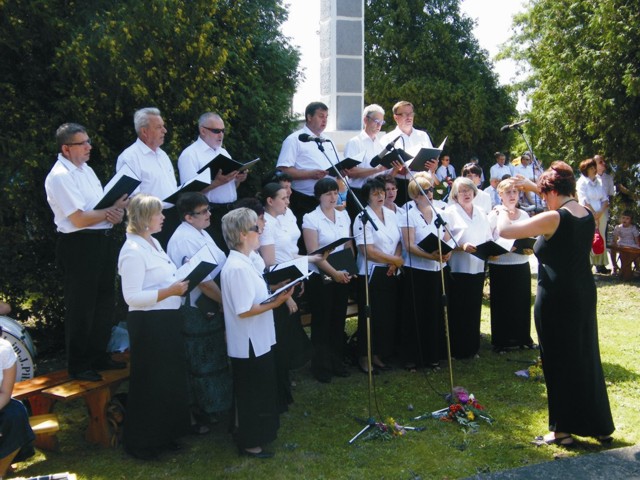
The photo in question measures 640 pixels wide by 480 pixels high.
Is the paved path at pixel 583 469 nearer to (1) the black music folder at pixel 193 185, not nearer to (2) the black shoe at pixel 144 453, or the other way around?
(2) the black shoe at pixel 144 453

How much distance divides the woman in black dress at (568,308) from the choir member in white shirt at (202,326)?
7.82 ft

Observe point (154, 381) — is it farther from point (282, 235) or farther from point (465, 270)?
point (465, 270)

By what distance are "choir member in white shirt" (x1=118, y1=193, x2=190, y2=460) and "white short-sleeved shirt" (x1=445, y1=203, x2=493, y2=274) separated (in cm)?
356

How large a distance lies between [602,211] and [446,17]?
17.6 m

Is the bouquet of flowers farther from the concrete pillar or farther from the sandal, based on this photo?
the concrete pillar

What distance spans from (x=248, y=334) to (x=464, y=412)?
82.9 inches

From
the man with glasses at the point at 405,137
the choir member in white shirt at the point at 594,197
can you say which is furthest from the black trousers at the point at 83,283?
the choir member in white shirt at the point at 594,197

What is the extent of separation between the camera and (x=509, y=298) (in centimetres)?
797

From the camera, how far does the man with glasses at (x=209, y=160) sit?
21.3 ft

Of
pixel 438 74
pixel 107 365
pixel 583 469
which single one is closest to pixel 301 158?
pixel 107 365

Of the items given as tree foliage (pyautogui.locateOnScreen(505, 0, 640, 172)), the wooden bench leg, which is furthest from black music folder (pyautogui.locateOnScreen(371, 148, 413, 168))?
tree foliage (pyautogui.locateOnScreen(505, 0, 640, 172))

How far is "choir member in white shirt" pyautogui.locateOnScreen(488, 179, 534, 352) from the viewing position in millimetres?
7953

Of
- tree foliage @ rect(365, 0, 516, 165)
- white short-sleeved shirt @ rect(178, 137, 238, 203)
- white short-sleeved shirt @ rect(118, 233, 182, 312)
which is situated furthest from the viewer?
tree foliage @ rect(365, 0, 516, 165)

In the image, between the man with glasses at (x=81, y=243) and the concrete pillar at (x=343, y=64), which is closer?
the man with glasses at (x=81, y=243)
